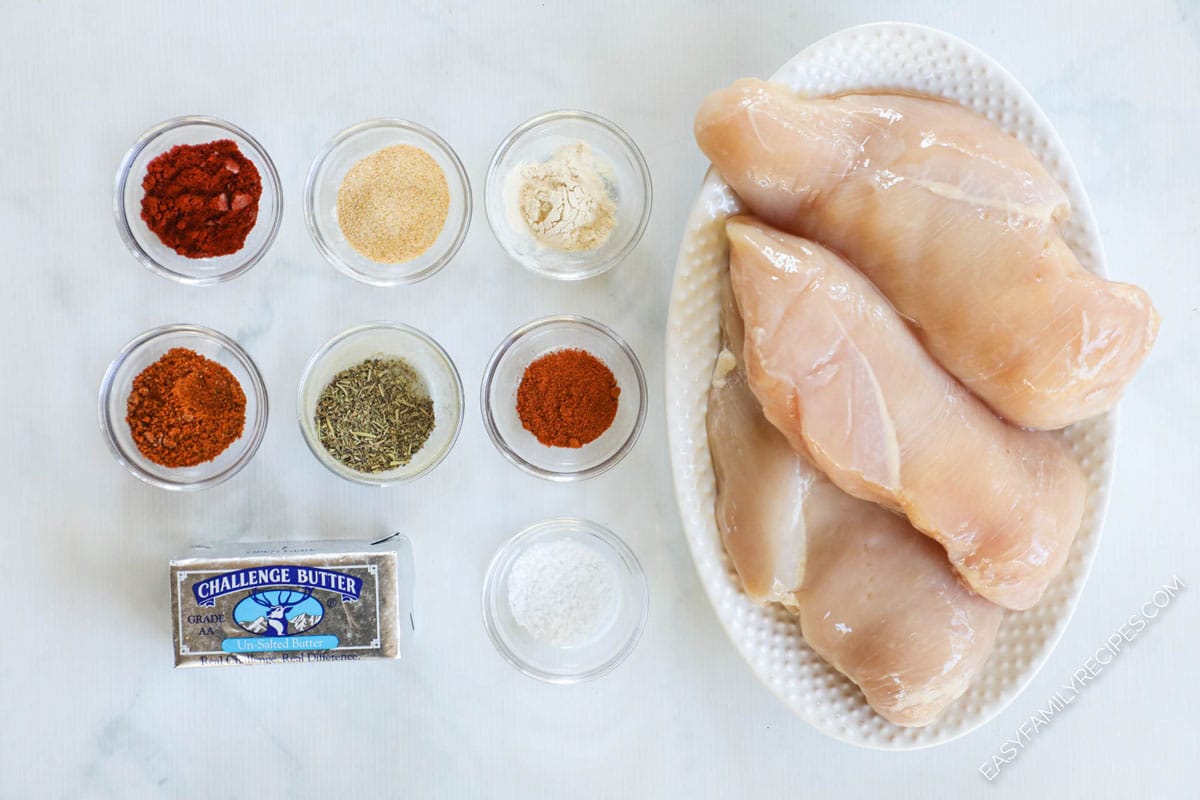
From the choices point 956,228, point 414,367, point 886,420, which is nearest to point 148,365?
point 414,367

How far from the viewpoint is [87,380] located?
4.70 feet

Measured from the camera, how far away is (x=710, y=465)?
134 cm

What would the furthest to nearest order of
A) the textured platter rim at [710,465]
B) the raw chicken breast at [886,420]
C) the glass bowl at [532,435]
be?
1. the glass bowl at [532,435]
2. the textured platter rim at [710,465]
3. the raw chicken breast at [886,420]

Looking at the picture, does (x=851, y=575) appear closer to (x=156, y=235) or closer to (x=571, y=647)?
(x=571, y=647)

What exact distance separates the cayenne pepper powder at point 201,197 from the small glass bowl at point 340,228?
0.32 feet

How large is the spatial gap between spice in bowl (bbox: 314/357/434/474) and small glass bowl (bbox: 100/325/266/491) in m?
0.11

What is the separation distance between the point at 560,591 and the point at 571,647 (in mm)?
102

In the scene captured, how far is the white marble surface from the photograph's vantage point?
142 cm

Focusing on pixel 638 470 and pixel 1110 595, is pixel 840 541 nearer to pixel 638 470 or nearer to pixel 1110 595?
pixel 638 470

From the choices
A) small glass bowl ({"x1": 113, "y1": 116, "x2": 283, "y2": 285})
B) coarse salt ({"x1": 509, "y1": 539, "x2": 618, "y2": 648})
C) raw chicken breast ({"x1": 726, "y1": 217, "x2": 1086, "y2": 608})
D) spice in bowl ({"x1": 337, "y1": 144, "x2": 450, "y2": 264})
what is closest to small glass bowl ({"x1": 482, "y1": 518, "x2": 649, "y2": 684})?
coarse salt ({"x1": 509, "y1": 539, "x2": 618, "y2": 648})

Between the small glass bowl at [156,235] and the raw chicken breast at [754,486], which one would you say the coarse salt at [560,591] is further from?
the small glass bowl at [156,235]

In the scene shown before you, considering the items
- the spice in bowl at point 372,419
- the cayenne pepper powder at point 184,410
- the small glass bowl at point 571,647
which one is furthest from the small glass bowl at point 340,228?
the small glass bowl at point 571,647

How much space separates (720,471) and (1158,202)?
883 mm

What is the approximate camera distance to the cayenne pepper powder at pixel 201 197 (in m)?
1.31
